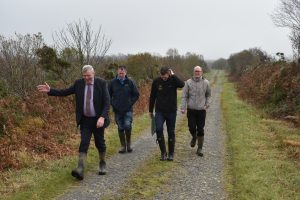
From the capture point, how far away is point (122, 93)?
1076cm

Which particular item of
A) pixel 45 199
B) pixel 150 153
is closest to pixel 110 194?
pixel 45 199

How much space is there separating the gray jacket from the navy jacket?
4.31ft

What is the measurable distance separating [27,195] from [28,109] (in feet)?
21.1

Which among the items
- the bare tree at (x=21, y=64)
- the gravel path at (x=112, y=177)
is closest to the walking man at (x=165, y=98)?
the gravel path at (x=112, y=177)

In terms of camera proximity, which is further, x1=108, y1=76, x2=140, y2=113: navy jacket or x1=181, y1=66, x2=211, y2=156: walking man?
x1=108, y1=76, x2=140, y2=113: navy jacket

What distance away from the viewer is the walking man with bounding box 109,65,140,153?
10.8 meters

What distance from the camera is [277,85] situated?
2272 cm

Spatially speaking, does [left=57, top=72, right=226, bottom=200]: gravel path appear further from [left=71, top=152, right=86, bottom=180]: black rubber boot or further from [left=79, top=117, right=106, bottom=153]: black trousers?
[left=79, top=117, right=106, bottom=153]: black trousers

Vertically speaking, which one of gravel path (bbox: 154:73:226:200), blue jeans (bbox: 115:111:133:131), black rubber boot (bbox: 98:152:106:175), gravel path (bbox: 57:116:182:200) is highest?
blue jeans (bbox: 115:111:133:131)

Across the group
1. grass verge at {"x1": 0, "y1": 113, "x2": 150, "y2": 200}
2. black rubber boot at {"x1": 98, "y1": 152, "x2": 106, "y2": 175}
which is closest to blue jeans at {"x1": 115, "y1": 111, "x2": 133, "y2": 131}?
grass verge at {"x1": 0, "y1": 113, "x2": 150, "y2": 200}

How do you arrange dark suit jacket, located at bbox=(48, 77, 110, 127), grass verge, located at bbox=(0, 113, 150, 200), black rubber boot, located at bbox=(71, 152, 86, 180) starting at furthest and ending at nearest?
dark suit jacket, located at bbox=(48, 77, 110, 127) < black rubber boot, located at bbox=(71, 152, 86, 180) < grass verge, located at bbox=(0, 113, 150, 200)

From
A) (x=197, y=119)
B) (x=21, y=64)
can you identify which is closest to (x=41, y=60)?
(x=21, y=64)

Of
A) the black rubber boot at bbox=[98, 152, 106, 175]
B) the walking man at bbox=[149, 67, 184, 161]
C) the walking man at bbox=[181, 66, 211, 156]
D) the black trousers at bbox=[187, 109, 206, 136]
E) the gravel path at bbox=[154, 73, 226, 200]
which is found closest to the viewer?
the gravel path at bbox=[154, 73, 226, 200]

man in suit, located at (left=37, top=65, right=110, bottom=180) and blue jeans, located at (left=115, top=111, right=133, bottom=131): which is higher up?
man in suit, located at (left=37, top=65, right=110, bottom=180)
